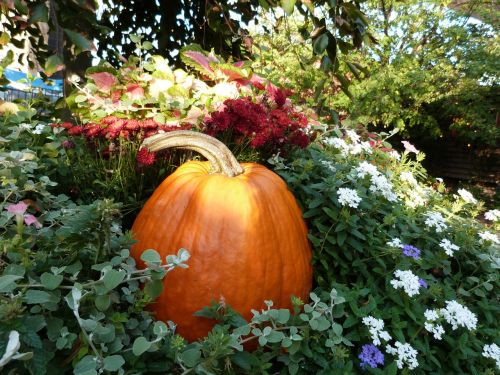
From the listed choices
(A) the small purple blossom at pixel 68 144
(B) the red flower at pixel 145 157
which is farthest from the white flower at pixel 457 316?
(A) the small purple blossom at pixel 68 144

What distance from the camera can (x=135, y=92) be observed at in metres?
1.76

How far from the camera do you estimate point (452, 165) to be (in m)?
10.6

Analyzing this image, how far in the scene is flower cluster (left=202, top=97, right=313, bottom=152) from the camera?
4.56 ft

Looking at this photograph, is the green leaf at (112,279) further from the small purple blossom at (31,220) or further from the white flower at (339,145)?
the white flower at (339,145)

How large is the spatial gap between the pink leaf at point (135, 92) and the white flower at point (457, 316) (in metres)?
1.42

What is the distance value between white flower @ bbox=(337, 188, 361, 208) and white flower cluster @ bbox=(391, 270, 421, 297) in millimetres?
230

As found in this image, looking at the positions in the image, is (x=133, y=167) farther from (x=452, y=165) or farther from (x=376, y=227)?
(x=452, y=165)

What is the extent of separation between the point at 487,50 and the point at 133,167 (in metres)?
8.17

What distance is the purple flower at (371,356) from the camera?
1008 mm

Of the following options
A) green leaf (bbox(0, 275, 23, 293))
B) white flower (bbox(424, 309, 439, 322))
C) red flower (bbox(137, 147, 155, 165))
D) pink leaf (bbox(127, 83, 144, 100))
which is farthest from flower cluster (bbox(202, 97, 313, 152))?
green leaf (bbox(0, 275, 23, 293))

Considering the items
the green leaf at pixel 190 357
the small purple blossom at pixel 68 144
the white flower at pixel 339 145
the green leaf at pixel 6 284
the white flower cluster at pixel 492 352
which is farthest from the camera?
the white flower at pixel 339 145

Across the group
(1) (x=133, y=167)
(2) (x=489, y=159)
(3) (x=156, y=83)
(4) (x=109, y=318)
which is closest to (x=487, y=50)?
(2) (x=489, y=159)

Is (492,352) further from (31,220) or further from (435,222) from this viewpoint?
(31,220)

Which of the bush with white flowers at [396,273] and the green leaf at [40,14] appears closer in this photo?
the bush with white flowers at [396,273]
